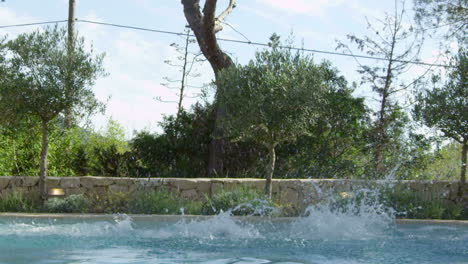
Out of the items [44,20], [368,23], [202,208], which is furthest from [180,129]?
[44,20]

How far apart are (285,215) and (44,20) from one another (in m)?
13.2

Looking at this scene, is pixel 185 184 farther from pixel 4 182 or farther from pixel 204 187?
pixel 4 182

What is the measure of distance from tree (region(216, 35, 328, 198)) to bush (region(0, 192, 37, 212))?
14.2 feet

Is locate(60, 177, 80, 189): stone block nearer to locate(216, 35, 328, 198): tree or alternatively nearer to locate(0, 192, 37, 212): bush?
locate(0, 192, 37, 212): bush

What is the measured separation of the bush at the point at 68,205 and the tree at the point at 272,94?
3.26 metres

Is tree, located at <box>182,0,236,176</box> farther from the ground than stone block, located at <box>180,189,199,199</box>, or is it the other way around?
tree, located at <box>182,0,236,176</box>

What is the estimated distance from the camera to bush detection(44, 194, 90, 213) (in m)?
11.2

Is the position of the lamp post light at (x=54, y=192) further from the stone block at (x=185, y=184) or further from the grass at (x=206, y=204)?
the stone block at (x=185, y=184)

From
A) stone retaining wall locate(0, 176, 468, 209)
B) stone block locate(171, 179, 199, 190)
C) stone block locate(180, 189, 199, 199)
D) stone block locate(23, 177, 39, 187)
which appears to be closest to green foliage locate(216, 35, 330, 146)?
stone retaining wall locate(0, 176, 468, 209)

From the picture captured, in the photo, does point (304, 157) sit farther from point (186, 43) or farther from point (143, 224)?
point (186, 43)

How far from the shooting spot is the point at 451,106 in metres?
11.9

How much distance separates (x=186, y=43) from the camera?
2172 cm

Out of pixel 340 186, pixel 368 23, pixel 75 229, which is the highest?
pixel 368 23

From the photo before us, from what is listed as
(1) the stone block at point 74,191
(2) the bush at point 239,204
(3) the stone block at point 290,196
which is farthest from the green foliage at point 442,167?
(1) the stone block at point 74,191
